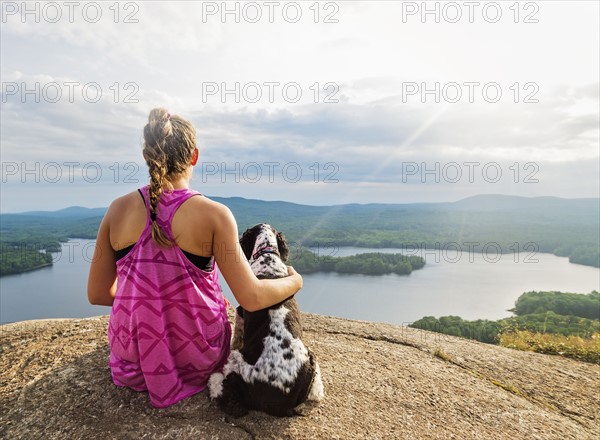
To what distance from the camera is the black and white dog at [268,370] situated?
2807 millimetres

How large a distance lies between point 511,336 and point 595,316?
117ft

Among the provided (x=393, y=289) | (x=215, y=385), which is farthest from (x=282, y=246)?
(x=393, y=289)

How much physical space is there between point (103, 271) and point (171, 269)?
747 millimetres

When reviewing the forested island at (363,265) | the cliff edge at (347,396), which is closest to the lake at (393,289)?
the forested island at (363,265)

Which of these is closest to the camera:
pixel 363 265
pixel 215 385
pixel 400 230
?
pixel 215 385

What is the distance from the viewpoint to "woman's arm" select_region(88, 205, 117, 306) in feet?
9.23

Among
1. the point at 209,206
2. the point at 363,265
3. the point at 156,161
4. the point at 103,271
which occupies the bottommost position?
the point at 363,265

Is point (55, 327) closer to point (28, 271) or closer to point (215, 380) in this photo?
point (215, 380)

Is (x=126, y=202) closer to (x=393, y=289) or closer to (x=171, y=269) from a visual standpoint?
(x=171, y=269)

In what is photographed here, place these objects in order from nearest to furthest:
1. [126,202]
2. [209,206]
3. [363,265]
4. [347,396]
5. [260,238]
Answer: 1. [209,206]
2. [126,202]
3. [347,396]
4. [260,238]
5. [363,265]

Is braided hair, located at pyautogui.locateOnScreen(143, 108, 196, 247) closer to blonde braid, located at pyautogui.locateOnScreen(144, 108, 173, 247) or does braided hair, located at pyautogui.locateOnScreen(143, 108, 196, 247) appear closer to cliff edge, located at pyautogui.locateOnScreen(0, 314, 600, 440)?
blonde braid, located at pyautogui.locateOnScreen(144, 108, 173, 247)

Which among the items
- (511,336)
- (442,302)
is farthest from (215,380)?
(442,302)

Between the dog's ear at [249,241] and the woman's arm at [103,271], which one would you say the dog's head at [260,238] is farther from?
the woman's arm at [103,271]

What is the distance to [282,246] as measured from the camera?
3.91 m
